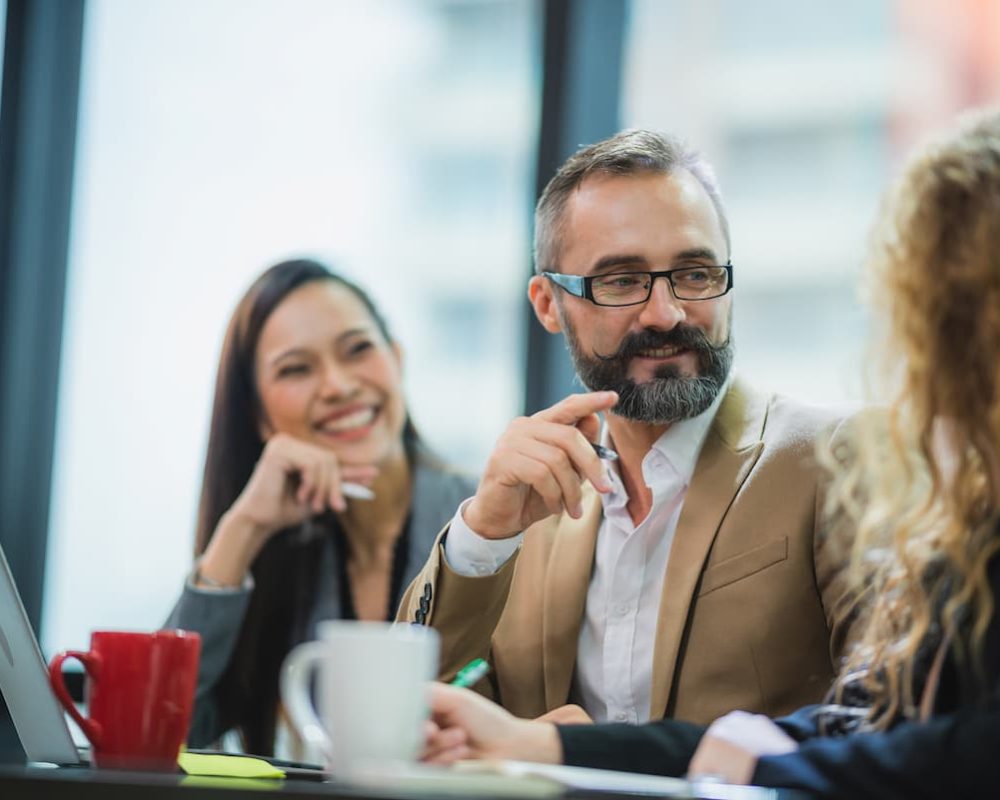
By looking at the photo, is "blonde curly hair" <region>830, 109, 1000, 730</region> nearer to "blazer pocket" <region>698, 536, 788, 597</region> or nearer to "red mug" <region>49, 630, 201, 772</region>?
"blazer pocket" <region>698, 536, 788, 597</region>

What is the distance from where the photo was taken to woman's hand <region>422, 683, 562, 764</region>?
103cm

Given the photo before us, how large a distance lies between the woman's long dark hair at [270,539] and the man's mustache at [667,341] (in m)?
0.91

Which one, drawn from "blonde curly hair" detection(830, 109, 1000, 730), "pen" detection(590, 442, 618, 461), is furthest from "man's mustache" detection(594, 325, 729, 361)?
"blonde curly hair" detection(830, 109, 1000, 730)

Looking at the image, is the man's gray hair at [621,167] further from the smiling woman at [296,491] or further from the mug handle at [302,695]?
the mug handle at [302,695]

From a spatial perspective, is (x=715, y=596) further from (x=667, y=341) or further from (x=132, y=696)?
(x=132, y=696)

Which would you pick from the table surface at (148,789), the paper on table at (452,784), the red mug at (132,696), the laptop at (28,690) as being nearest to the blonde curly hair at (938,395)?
the table surface at (148,789)

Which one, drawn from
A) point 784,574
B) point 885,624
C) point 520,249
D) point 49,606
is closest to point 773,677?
point 784,574

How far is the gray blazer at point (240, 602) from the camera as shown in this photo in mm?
2318

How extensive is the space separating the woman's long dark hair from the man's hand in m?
0.97

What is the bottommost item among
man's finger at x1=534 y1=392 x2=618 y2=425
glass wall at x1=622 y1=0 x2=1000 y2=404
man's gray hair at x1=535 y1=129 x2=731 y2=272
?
man's finger at x1=534 y1=392 x2=618 y2=425

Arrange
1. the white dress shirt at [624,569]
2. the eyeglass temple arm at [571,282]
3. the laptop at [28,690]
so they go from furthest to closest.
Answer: the eyeglass temple arm at [571,282], the white dress shirt at [624,569], the laptop at [28,690]

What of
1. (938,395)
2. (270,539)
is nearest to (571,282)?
(938,395)

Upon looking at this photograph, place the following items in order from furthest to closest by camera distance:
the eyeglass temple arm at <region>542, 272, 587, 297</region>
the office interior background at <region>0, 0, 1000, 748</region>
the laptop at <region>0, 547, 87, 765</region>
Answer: the office interior background at <region>0, 0, 1000, 748</region> < the eyeglass temple arm at <region>542, 272, 587, 297</region> < the laptop at <region>0, 547, 87, 765</region>

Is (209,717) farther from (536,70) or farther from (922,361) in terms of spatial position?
(922,361)
